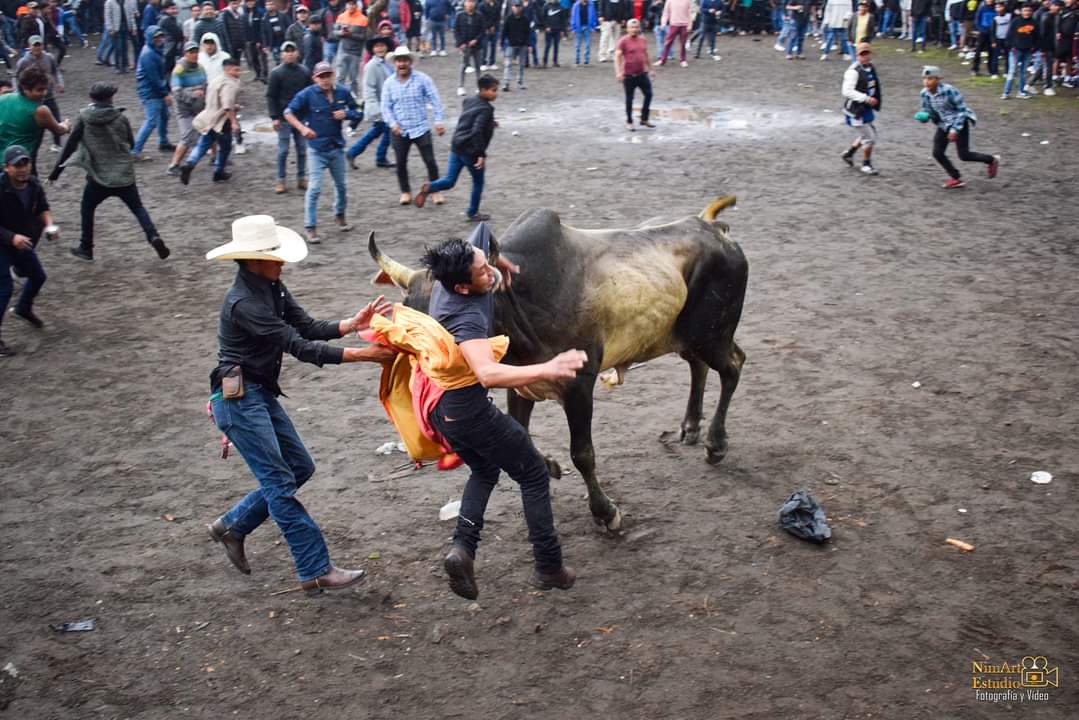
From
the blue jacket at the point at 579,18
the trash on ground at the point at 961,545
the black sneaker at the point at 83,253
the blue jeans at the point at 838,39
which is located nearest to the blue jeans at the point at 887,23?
the blue jeans at the point at 838,39

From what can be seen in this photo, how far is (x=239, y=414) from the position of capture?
5344mm

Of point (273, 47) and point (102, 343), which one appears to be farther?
point (273, 47)

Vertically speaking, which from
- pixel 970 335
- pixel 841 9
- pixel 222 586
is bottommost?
pixel 222 586

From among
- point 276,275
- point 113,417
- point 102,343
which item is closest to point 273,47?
point 102,343

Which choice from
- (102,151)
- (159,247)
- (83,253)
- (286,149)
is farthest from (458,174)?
(83,253)

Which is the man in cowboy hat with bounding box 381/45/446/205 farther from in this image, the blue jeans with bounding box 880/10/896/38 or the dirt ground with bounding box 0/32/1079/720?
the blue jeans with bounding box 880/10/896/38

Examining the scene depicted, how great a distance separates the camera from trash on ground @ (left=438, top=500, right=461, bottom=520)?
639cm

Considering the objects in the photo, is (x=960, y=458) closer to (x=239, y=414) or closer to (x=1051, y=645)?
(x=1051, y=645)

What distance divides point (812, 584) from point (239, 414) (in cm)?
327

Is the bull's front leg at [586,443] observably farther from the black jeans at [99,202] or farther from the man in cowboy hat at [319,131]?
the black jeans at [99,202]

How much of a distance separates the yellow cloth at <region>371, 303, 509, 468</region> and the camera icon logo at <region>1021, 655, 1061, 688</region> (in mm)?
2967

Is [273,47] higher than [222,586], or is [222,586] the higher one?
[273,47]

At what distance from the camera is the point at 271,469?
540 cm

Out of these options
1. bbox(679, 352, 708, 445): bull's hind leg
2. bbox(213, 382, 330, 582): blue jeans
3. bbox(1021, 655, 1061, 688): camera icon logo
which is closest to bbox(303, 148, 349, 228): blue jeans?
bbox(679, 352, 708, 445): bull's hind leg
